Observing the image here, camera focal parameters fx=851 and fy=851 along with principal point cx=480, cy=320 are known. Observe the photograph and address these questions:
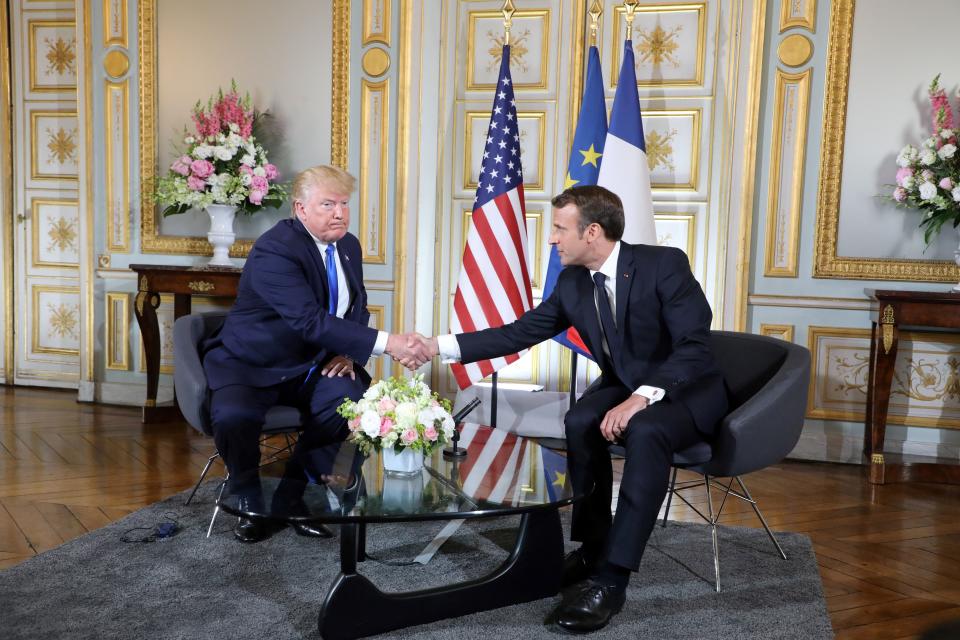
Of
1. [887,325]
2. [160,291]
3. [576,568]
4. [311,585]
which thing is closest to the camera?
[311,585]

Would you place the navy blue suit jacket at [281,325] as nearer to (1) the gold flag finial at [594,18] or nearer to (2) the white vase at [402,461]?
(2) the white vase at [402,461]

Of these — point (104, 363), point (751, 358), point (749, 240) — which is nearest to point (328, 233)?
point (751, 358)

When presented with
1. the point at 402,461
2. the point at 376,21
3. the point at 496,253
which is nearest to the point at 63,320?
the point at 376,21

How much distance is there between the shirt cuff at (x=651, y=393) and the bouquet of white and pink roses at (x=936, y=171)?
2165 millimetres

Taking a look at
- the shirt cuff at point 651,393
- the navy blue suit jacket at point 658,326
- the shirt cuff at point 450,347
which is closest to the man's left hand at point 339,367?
the shirt cuff at point 450,347

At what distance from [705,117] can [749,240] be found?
2.34ft

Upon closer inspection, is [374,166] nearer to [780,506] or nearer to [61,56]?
[61,56]

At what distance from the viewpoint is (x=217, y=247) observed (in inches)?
192

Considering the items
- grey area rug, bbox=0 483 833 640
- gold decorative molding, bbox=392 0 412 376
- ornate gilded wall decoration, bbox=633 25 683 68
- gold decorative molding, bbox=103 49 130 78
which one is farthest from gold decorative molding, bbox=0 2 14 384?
ornate gilded wall decoration, bbox=633 25 683 68

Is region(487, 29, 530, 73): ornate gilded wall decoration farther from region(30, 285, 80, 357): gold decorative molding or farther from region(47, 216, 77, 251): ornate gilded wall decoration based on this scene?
region(30, 285, 80, 357): gold decorative molding

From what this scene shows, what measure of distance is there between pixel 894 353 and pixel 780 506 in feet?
3.33

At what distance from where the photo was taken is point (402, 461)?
234 cm

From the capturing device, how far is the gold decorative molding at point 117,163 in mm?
5273

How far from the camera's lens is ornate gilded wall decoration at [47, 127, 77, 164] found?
5723mm
